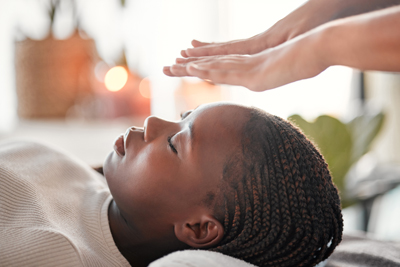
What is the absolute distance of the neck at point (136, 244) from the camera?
2.69ft

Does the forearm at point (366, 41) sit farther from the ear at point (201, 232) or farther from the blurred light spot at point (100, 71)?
the blurred light spot at point (100, 71)

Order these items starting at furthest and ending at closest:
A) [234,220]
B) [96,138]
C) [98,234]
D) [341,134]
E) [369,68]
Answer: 1. [96,138]
2. [341,134]
3. [98,234]
4. [234,220]
5. [369,68]

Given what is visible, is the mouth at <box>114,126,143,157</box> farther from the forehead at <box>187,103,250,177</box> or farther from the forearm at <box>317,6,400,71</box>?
the forearm at <box>317,6,400,71</box>

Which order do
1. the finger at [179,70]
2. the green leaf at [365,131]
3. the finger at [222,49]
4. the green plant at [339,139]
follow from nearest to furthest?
the finger at [179,70], the finger at [222,49], the green plant at [339,139], the green leaf at [365,131]

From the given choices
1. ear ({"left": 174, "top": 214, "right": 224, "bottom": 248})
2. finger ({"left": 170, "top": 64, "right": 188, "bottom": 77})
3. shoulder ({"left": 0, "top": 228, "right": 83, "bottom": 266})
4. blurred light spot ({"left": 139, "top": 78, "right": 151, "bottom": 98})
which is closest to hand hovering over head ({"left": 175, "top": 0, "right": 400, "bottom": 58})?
finger ({"left": 170, "top": 64, "right": 188, "bottom": 77})

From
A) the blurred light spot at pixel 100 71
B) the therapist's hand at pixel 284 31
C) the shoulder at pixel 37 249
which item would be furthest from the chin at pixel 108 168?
the blurred light spot at pixel 100 71

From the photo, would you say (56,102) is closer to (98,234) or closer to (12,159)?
(12,159)

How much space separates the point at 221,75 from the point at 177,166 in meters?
0.25

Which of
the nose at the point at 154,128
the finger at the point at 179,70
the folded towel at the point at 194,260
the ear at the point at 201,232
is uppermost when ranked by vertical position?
the finger at the point at 179,70

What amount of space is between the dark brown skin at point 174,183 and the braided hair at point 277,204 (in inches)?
1.3

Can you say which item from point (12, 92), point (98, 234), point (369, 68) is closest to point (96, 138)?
point (12, 92)

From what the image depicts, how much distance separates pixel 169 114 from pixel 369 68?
9.63 feet

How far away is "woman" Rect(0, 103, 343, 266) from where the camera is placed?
70 cm

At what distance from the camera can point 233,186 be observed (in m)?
0.74
